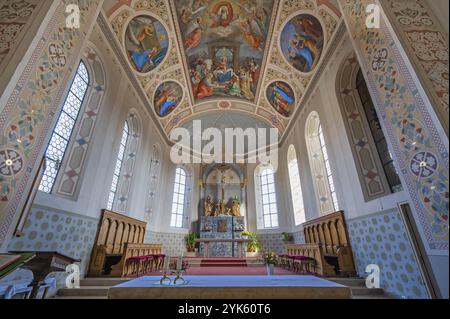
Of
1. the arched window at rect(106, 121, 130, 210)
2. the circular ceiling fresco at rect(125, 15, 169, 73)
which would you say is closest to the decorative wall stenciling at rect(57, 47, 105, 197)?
the arched window at rect(106, 121, 130, 210)

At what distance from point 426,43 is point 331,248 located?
21.1ft

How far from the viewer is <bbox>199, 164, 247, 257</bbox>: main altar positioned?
43.9ft

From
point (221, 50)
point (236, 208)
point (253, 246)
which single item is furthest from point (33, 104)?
point (236, 208)

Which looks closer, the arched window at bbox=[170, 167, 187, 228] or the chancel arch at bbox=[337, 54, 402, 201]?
the chancel arch at bbox=[337, 54, 402, 201]

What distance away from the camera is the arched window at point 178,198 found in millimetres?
13595

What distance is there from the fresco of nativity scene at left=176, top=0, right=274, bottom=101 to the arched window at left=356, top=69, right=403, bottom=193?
17.8ft

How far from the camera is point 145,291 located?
7.55ft

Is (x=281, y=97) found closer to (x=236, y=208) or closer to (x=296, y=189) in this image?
(x=296, y=189)

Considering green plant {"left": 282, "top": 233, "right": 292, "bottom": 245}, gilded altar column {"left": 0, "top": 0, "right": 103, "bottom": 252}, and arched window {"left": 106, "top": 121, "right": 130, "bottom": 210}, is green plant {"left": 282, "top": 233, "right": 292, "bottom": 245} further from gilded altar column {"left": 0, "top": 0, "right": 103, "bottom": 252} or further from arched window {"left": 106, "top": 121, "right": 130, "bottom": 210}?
gilded altar column {"left": 0, "top": 0, "right": 103, "bottom": 252}

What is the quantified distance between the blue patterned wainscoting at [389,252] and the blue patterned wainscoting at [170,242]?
9670 millimetres

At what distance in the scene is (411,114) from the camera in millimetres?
2754

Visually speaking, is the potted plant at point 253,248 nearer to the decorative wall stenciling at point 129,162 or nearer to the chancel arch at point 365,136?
the decorative wall stenciling at point 129,162

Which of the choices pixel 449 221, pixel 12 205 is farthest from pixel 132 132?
pixel 449 221
